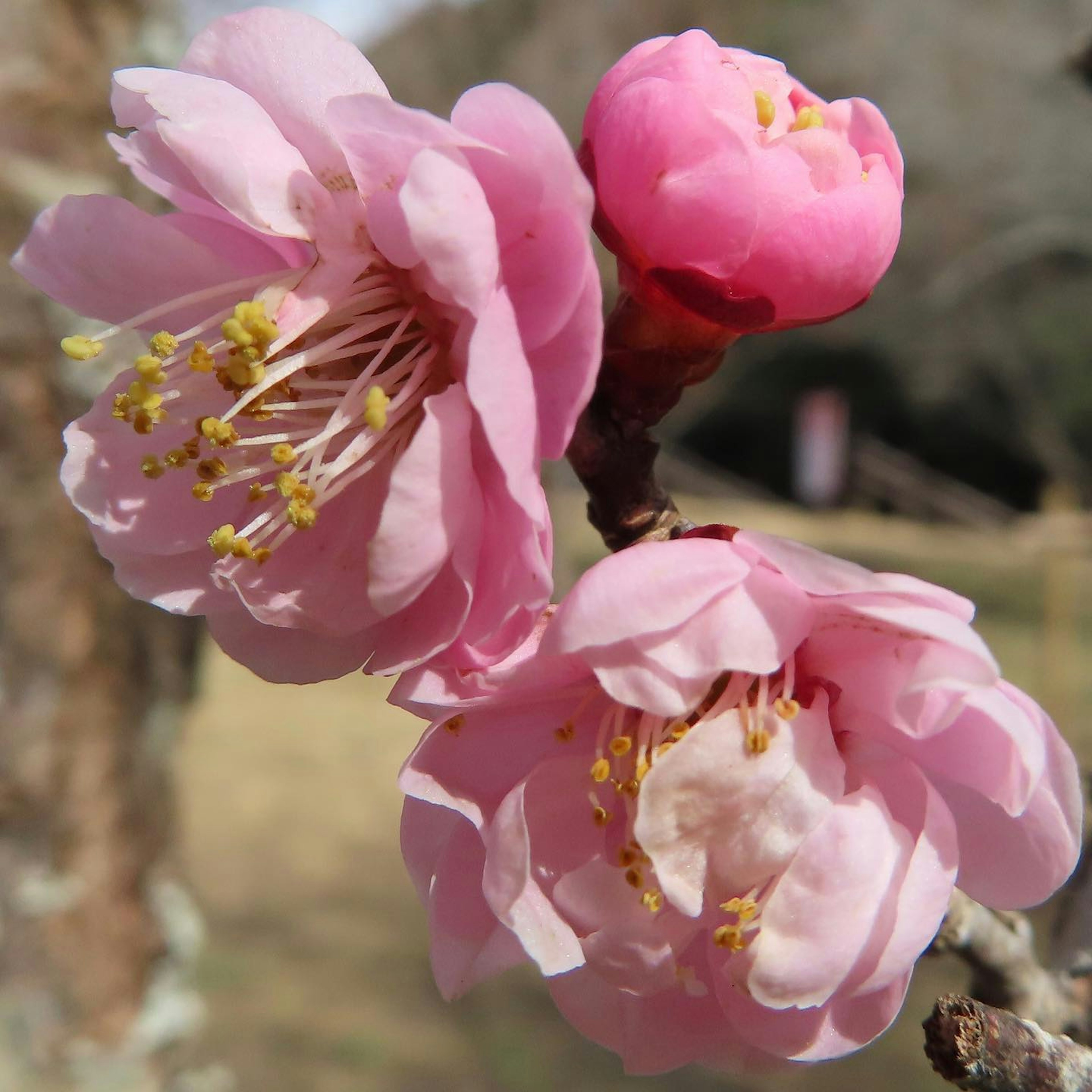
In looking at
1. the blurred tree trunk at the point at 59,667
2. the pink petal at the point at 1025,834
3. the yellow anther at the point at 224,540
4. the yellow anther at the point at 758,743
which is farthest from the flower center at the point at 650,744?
→ the blurred tree trunk at the point at 59,667

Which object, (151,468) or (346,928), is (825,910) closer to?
(151,468)

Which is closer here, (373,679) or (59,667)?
(59,667)

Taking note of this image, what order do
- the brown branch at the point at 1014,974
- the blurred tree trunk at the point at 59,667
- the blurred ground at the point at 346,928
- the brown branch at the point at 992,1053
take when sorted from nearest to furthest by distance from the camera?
1. the brown branch at the point at 992,1053
2. the brown branch at the point at 1014,974
3. the blurred tree trunk at the point at 59,667
4. the blurred ground at the point at 346,928

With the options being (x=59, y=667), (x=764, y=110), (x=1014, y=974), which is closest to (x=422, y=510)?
(x=764, y=110)

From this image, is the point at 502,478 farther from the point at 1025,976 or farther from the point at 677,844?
the point at 1025,976

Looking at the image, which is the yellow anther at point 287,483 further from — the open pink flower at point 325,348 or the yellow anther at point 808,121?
the yellow anther at point 808,121

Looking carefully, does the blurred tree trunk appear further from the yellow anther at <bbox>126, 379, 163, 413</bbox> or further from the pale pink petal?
the pale pink petal

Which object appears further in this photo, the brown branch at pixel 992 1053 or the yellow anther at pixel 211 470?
the yellow anther at pixel 211 470

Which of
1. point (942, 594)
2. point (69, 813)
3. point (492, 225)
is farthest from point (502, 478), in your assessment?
point (69, 813)
